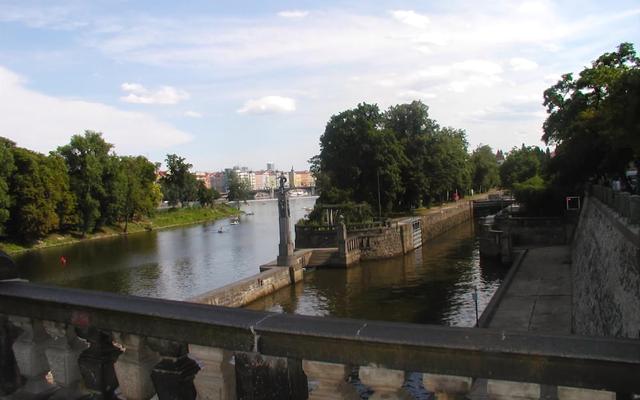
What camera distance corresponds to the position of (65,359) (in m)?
3.34

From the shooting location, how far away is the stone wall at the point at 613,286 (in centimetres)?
938

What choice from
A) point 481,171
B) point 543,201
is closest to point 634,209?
point 543,201

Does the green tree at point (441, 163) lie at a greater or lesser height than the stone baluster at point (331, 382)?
greater

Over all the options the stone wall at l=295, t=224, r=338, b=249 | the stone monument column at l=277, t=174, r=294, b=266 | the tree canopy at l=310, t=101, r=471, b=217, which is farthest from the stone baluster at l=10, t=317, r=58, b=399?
the tree canopy at l=310, t=101, r=471, b=217

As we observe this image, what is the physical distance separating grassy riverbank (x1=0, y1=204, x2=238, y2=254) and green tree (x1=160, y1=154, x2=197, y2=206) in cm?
401

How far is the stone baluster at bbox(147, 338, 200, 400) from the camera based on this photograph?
9.29 feet

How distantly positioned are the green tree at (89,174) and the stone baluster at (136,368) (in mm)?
61145

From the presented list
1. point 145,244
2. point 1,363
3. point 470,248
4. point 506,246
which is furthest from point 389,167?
point 1,363

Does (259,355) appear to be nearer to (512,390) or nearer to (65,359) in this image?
(512,390)

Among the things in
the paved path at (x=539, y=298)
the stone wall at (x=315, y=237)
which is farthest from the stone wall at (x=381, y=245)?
the paved path at (x=539, y=298)

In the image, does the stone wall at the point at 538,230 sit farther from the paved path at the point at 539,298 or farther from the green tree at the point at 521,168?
the green tree at the point at 521,168

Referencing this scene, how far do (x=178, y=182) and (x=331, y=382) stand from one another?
3930 inches

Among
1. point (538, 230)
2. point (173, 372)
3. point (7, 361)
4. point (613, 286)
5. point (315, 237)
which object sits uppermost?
point (173, 372)

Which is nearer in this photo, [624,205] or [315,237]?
[624,205]
